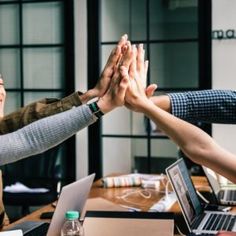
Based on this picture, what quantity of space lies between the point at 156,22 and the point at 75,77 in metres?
0.92

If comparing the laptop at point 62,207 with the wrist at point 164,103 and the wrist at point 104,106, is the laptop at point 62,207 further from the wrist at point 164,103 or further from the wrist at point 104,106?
the wrist at point 164,103

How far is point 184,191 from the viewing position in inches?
85.0

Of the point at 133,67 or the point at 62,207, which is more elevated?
the point at 133,67

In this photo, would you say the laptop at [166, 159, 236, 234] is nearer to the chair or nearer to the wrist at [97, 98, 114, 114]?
the wrist at [97, 98, 114, 114]

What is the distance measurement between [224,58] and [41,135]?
3149 millimetres

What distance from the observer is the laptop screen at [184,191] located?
6.66 feet

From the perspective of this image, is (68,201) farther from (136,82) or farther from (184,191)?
(184,191)

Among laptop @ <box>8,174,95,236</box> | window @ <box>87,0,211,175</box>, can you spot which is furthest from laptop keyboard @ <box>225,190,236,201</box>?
window @ <box>87,0,211,175</box>

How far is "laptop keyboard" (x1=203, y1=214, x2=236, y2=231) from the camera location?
2.00 meters

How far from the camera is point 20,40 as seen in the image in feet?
16.0

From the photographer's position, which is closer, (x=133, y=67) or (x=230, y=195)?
(x=133, y=67)

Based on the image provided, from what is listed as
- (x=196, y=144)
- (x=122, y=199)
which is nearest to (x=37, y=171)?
(x=122, y=199)

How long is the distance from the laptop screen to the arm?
0.27 metres

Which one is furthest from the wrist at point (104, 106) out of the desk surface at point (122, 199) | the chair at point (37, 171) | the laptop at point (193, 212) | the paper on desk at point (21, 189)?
the chair at point (37, 171)
